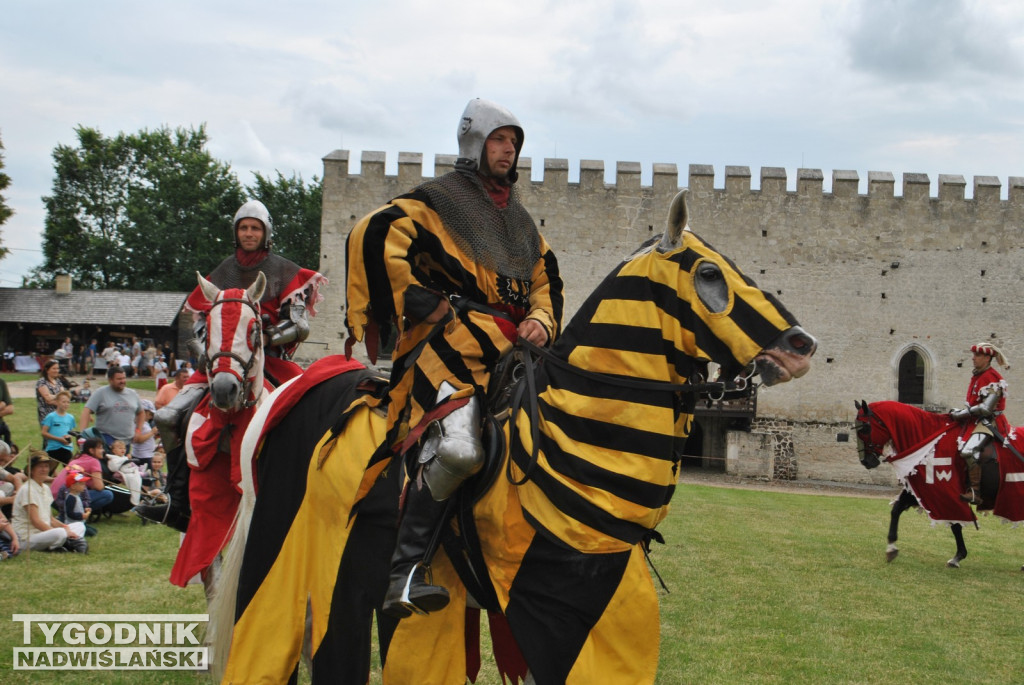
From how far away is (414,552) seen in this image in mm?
3221

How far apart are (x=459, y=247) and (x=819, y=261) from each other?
21.2 m

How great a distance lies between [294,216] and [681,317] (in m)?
39.0

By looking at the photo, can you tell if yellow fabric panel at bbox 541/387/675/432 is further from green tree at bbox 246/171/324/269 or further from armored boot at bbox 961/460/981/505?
green tree at bbox 246/171/324/269

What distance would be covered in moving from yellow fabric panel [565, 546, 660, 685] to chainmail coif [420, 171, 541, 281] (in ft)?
4.29

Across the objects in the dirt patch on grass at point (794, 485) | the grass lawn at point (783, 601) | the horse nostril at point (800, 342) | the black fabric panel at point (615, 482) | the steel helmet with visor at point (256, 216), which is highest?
the steel helmet with visor at point (256, 216)

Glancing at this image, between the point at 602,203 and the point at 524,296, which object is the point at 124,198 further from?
the point at 524,296

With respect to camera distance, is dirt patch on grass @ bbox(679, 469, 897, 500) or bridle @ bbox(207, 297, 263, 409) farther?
dirt patch on grass @ bbox(679, 469, 897, 500)

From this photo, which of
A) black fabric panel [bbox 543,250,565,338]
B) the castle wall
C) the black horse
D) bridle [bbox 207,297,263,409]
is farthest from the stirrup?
the castle wall

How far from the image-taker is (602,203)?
2298cm

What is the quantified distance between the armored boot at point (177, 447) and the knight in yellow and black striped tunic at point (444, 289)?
188 centimetres

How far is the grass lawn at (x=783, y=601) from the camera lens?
5.50 m

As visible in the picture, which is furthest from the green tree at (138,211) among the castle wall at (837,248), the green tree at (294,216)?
the castle wall at (837,248)

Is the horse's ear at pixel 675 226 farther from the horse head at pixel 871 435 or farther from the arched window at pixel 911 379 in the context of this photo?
the arched window at pixel 911 379

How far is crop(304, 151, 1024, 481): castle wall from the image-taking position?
894 inches
